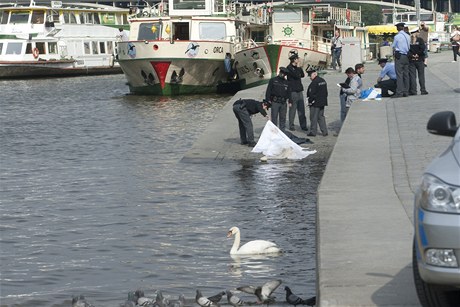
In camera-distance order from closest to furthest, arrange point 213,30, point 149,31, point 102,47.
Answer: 1. point 149,31
2. point 213,30
3. point 102,47

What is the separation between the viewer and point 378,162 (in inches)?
608

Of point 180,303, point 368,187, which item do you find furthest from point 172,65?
point 180,303

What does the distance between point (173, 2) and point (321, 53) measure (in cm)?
655

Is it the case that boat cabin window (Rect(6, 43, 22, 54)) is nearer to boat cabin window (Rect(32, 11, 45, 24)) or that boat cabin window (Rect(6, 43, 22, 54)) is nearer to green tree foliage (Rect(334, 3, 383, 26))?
boat cabin window (Rect(32, 11, 45, 24))

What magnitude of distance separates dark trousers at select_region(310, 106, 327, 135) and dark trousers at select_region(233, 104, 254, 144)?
4.71ft

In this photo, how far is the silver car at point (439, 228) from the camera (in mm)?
6719

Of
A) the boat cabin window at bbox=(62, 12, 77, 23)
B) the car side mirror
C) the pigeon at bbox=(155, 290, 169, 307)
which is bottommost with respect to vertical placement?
the boat cabin window at bbox=(62, 12, 77, 23)

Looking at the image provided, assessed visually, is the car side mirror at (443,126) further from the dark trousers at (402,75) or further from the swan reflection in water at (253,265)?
Result: the dark trousers at (402,75)

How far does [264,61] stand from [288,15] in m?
6.24

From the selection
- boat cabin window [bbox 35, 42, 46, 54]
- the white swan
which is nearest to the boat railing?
boat cabin window [bbox 35, 42, 46, 54]

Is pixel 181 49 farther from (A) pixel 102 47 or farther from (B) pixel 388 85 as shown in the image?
(A) pixel 102 47

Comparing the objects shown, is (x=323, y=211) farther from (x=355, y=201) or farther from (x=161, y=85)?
(x=161, y=85)

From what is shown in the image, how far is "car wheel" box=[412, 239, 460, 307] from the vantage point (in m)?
7.09

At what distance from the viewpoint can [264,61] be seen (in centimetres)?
4619
